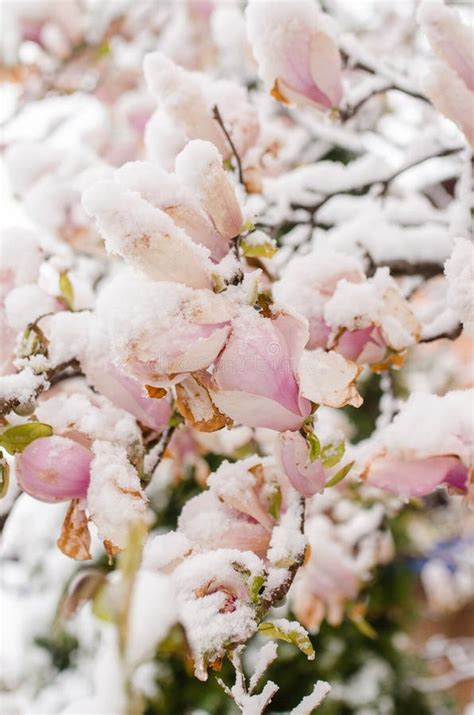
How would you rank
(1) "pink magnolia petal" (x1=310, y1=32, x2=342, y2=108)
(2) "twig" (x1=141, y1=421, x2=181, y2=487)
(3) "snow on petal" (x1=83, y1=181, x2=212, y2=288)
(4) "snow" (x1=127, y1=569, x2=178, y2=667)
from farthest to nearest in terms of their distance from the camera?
(1) "pink magnolia petal" (x1=310, y1=32, x2=342, y2=108)
(2) "twig" (x1=141, y1=421, x2=181, y2=487)
(3) "snow on petal" (x1=83, y1=181, x2=212, y2=288)
(4) "snow" (x1=127, y1=569, x2=178, y2=667)

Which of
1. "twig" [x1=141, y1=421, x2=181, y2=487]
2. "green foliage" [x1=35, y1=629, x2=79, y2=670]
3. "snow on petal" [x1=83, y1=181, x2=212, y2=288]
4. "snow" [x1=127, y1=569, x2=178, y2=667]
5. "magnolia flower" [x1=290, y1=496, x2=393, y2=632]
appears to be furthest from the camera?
"green foliage" [x1=35, y1=629, x2=79, y2=670]

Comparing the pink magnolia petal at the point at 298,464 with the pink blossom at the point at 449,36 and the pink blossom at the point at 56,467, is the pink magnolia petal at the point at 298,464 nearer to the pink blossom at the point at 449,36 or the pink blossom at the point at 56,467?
the pink blossom at the point at 56,467

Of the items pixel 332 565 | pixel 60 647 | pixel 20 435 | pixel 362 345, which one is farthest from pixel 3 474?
pixel 60 647

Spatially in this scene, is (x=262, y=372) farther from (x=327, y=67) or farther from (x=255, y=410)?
(x=327, y=67)

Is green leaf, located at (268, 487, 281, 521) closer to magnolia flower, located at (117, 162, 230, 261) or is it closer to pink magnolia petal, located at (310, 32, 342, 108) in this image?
magnolia flower, located at (117, 162, 230, 261)

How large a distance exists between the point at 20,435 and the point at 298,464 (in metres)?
0.16

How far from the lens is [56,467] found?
16.4 inches

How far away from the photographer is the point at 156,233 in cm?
36

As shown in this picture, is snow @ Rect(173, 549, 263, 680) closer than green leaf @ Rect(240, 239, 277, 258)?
Yes

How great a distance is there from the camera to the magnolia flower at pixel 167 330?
14.1 inches

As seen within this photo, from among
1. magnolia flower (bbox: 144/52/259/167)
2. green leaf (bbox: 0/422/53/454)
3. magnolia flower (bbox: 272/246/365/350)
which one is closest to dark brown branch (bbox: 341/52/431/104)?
magnolia flower (bbox: 144/52/259/167)

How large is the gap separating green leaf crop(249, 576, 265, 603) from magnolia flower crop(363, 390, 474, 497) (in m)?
0.09

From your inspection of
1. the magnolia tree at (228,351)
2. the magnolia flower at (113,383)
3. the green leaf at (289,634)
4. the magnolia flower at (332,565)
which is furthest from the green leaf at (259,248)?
the magnolia flower at (332,565)

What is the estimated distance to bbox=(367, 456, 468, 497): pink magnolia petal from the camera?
0.42 m
